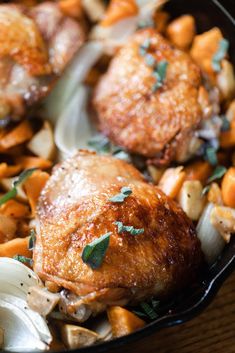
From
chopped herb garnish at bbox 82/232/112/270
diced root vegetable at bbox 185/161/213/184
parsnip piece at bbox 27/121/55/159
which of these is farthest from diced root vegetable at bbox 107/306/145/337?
parsnip piece at bbox 27/121/55/159

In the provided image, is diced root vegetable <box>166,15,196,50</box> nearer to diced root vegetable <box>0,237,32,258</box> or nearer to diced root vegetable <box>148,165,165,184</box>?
diced root vegetable <box>148,165,165,184</box>

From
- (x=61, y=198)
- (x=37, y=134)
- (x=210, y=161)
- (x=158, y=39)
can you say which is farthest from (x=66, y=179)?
(x=158, y=39)

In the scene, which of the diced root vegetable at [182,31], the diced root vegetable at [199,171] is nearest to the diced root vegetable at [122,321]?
the diced root vegetable at [199,171]

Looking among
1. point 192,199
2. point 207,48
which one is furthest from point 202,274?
point 207,48

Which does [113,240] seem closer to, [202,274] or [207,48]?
[202,274]

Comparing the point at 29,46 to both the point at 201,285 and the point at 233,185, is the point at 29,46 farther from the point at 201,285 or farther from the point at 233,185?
the point at 201,285

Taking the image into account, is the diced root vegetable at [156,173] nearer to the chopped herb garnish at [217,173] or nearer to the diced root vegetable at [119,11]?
the chopped herb garnish at [217,173]
